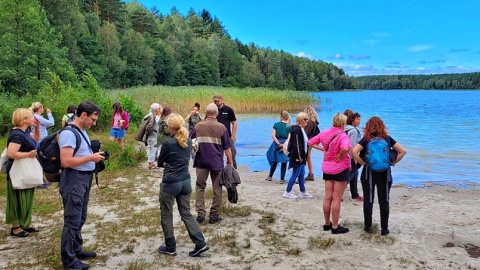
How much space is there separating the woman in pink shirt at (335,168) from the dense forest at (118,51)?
16.8 m

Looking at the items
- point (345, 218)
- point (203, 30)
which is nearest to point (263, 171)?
point (345, 218)

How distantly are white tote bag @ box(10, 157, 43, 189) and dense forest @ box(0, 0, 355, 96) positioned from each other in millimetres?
15232

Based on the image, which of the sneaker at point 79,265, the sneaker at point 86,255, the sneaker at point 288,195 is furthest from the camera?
the sneaker at point 288,195

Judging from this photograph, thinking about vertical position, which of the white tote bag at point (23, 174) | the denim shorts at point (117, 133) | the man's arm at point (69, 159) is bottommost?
the denim shorts at point (117, 133)

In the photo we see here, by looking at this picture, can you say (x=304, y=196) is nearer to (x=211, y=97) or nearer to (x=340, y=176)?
(x=340, y=176)

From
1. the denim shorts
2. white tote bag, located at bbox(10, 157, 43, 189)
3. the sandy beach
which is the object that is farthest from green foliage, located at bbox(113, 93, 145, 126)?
white tote bag, located at bbox(10, 157, 43, 189)

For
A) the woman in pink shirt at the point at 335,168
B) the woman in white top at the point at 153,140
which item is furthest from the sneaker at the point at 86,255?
the woman in white top at the point at 153,140

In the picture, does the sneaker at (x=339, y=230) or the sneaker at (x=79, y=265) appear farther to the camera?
the sneaker at (x=339, y=230)

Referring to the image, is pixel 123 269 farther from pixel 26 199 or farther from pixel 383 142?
pixel 383 142

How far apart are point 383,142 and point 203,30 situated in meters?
98.8

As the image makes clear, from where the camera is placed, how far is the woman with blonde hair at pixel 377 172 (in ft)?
17.5

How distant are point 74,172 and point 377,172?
3.73 metres

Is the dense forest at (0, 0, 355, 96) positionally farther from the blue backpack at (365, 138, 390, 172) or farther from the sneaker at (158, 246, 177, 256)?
the blue backpack at (365, 138, 390, 172)

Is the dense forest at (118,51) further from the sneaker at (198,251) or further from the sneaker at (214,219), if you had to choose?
the sneaker at (198,251)
